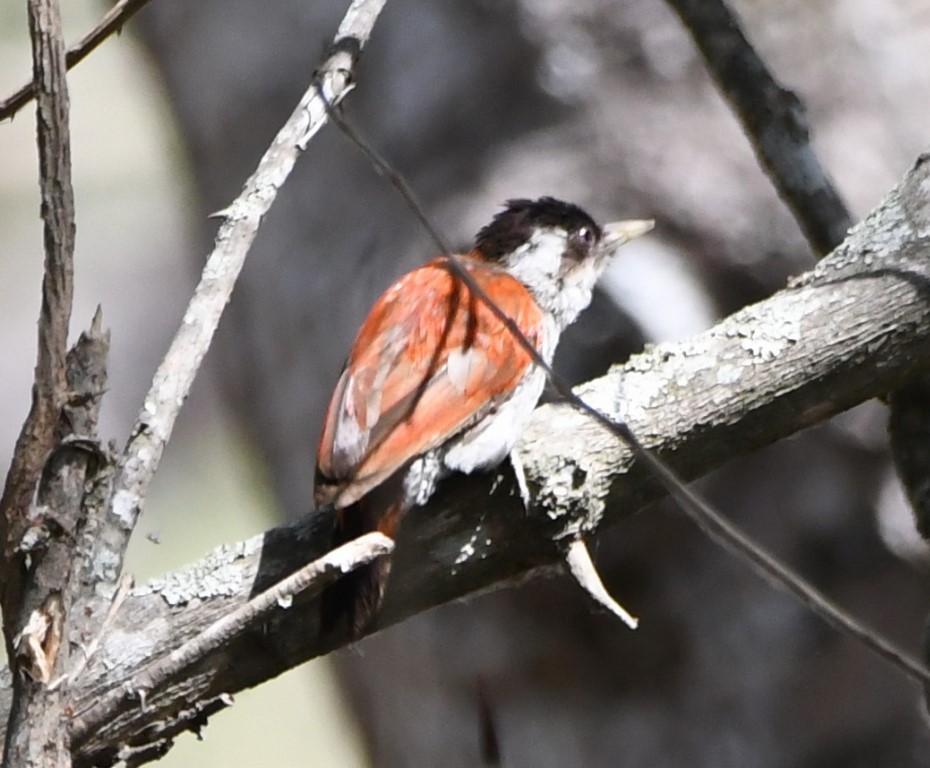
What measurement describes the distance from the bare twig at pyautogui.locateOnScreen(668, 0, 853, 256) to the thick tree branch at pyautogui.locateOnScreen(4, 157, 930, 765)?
0.46m

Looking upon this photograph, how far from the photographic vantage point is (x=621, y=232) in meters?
3.01

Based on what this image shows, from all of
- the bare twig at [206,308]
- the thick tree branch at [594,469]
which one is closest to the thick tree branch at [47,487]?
the bare twig at [206,308]

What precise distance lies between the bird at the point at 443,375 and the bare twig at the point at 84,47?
735mm

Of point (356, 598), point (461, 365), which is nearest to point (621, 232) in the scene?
point (461, 365)

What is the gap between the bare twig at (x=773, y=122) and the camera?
266 cm

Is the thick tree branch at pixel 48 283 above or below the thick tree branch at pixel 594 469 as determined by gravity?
above

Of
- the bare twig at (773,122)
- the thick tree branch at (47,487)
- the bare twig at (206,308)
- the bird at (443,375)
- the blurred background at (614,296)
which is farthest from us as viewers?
the blurred background at (614,296)

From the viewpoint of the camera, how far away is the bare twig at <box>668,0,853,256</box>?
2662mm

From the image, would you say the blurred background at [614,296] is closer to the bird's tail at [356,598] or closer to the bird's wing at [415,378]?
the bird's wing at [415,378]

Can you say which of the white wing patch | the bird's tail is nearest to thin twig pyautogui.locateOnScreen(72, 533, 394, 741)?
the bird's tail

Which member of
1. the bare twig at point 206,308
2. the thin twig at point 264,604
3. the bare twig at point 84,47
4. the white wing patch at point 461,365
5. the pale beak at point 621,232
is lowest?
the thin twig at point 264,604

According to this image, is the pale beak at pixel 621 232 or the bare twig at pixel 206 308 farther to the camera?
the pale beak at pixel 621 232

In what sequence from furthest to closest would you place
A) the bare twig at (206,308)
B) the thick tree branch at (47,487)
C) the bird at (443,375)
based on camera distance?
the bird at (443,375) → the bare twig at (206,308) → the thick tree branch at (47,487)

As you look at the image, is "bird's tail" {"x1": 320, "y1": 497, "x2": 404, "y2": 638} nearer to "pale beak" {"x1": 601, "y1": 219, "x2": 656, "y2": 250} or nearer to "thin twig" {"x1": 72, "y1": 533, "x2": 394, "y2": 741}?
"thin twig" {"x1": 72, "y1": 533, "x2": 394, "y2": 741}
